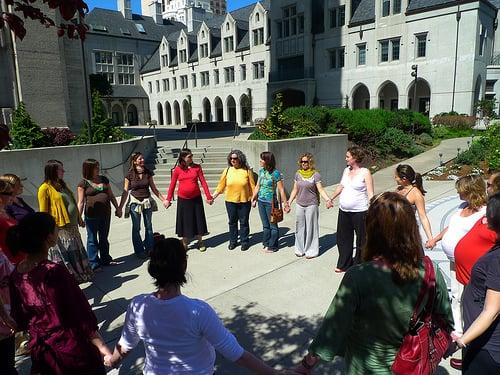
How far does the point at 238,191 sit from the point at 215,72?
156 ft

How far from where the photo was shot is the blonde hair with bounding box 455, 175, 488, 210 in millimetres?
3782

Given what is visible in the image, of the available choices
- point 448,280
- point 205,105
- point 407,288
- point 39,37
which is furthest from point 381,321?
point 205,105

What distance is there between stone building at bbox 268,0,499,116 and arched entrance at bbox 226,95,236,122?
29.7 ft

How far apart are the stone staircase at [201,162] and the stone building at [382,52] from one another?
2552 centimetres

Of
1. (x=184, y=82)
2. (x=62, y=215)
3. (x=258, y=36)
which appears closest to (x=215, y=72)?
(x=184, y=82)

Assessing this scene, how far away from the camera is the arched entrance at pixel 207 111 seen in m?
54.6

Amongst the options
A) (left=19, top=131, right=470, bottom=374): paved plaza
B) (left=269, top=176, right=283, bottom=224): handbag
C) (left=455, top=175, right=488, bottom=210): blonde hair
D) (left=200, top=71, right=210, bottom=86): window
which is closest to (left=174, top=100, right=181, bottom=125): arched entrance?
(left=200, top=71, right=210, bottom=86): window

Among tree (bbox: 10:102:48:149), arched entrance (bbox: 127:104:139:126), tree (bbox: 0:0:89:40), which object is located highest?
arched entrance (bbox: 127:104:139:126)

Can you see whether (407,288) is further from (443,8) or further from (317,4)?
(317,4)

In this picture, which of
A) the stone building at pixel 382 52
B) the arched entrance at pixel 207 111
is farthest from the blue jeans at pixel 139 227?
the arched entrance at pixel 207 111

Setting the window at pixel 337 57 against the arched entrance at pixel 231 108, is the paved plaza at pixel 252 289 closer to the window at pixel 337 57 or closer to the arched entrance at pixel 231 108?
the window at pixel 337 57

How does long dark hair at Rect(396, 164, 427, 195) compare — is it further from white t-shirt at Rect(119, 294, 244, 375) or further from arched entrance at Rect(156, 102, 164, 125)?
arched entrance at Rect(156, 102, 164, 125)

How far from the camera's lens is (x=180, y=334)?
2.14 metres

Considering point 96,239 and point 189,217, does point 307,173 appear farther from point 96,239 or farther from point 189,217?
point 96,239
